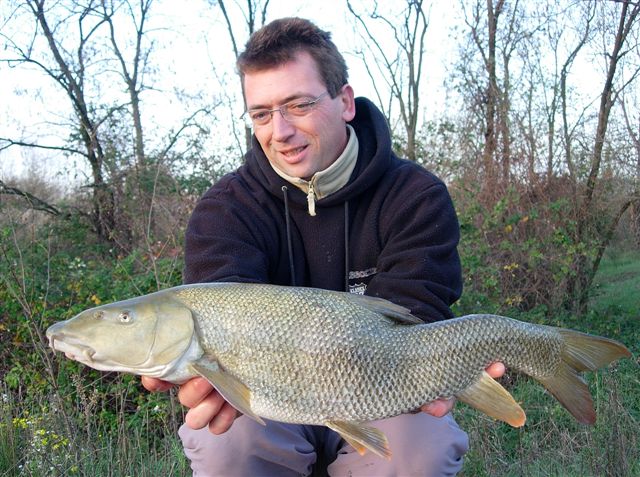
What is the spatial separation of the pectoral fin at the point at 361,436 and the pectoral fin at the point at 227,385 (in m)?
0.24

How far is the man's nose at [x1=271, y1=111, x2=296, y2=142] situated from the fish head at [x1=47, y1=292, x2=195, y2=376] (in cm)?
95

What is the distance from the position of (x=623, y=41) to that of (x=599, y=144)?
4.42 feet

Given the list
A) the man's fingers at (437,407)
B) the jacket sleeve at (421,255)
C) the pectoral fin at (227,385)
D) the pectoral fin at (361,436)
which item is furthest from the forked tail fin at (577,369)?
the pectoral fin at (227,385)

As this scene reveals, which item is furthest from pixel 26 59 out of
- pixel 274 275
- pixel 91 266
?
pixel 274 275

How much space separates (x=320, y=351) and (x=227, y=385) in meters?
0.29

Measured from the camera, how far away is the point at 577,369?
225 centimetres

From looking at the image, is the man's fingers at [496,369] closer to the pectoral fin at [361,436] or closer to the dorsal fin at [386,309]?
the dorsal fin at [386,309]

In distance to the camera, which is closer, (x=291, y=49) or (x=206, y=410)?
(x=206, y=410)

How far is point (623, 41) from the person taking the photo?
813 centimetres

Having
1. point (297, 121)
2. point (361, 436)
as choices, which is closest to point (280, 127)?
point (297, 121)

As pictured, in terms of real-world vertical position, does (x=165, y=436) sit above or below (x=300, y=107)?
below

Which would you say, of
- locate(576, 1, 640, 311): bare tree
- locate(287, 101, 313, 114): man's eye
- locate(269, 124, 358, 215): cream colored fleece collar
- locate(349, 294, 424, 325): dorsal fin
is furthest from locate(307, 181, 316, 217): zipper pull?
locate(576, 1, 640, 311): bare tree

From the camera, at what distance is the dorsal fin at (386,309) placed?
2.18 meters

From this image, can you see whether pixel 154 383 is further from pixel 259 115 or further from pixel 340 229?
pixel 259 115
